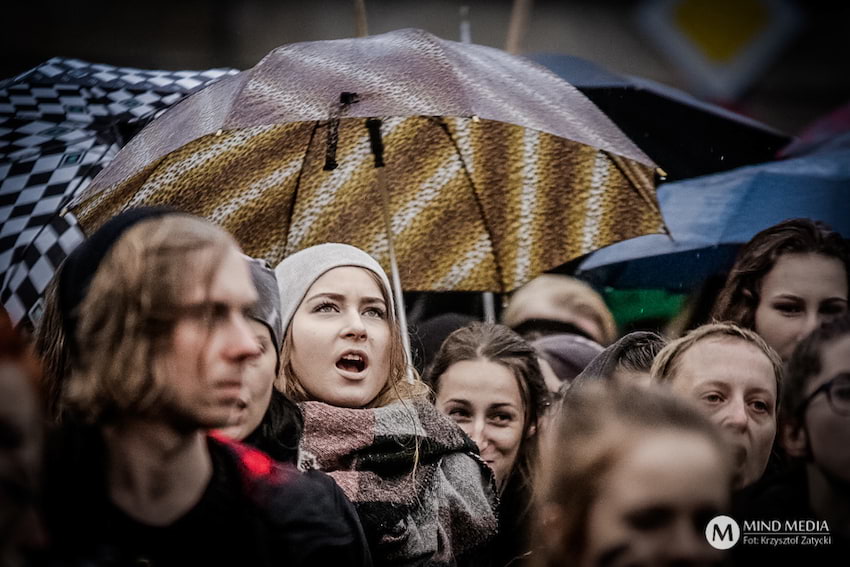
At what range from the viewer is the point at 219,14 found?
3211 mm

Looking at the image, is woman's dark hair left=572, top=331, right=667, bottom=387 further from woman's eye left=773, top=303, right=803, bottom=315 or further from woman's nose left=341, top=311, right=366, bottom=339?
woman's nose left=341, top=311, right=366, bottom=339

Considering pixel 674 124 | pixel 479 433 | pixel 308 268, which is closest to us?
pixel 308 268

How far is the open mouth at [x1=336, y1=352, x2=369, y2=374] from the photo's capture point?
99.3 inches

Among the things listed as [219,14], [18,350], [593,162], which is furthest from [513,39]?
[18,350]

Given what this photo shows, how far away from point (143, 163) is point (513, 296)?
1.82 m

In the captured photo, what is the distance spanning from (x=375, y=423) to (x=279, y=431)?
26 cm

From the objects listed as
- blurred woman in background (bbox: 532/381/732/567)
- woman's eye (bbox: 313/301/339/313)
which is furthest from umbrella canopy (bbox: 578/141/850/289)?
blurred woman in background (bbox: 532/381/732/567)

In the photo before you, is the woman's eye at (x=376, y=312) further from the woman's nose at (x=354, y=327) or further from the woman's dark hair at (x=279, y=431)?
the woman's dark hair at (x=279, y=431)

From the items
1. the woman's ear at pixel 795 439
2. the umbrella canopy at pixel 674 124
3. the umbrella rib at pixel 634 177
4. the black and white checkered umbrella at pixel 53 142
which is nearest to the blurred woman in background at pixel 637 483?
the woman's ear at pixel 795 439

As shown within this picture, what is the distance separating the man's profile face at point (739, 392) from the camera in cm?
223

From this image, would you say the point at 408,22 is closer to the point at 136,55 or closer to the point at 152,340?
the point at 136,55

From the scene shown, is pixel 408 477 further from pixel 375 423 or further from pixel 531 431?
pixel 531 431

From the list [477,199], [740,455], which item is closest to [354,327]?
[477,199]

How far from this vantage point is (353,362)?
2.55 m
